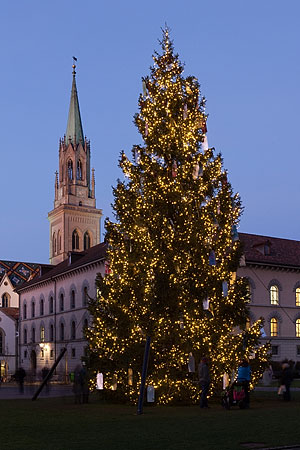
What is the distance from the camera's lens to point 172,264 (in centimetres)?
2319

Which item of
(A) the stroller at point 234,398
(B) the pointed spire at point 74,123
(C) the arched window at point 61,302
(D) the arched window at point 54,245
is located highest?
(B) the pointed spire at point 74,123

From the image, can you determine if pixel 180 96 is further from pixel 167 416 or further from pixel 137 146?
pixel 167 416

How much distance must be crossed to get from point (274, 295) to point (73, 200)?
69.2 meters

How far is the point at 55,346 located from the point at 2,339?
19198mm

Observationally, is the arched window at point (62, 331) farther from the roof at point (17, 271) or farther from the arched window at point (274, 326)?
the roof at point (17, 271)

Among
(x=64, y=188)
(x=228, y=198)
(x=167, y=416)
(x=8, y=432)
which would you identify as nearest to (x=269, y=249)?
(x=228, y=198)

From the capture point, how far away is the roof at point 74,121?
121625 mm

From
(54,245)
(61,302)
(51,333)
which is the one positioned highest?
(54,245)

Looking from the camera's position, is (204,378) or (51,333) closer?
(204,378)

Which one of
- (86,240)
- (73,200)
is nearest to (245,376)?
(86,240)

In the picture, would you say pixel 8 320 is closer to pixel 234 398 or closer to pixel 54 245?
pixel 54 245

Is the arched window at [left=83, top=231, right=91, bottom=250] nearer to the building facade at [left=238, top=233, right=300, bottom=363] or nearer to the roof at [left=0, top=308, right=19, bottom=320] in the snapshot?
the roof at [left=0, top=308, right=19, bottom=320]

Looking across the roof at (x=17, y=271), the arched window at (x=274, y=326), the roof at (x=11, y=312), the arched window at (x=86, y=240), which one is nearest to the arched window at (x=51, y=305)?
the roof at (x=11, y=312)

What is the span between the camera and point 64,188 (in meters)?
120
